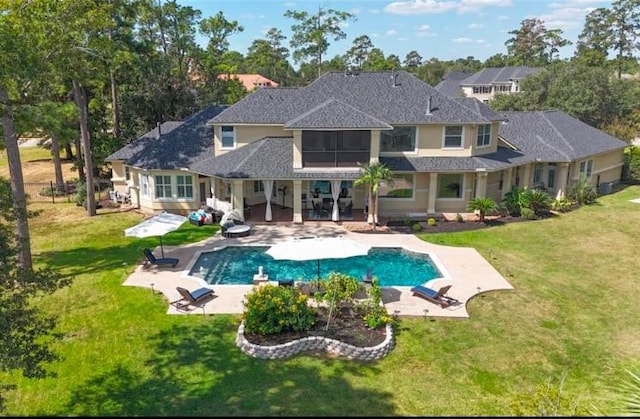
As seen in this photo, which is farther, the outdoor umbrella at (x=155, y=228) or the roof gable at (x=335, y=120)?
the roof gable at (x=335, y=120)

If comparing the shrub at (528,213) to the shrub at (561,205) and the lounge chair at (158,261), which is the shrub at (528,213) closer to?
the shrub at (561,205)

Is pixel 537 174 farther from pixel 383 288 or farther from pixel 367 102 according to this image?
pixel 383 288

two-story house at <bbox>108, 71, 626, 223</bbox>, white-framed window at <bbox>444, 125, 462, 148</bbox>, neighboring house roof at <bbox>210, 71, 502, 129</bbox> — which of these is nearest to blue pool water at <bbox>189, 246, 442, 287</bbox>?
two-story house at <bbox>108, 71, 626, 223</bbox>

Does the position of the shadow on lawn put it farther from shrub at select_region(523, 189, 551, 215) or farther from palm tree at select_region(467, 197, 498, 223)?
shrub at select_region(523, 189, 551, 215)

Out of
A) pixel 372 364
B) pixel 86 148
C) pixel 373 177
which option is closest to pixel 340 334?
pixel 372 364

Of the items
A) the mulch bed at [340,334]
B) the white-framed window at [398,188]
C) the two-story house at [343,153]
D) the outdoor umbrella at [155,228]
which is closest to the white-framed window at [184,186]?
the two-story house at [343,153]
